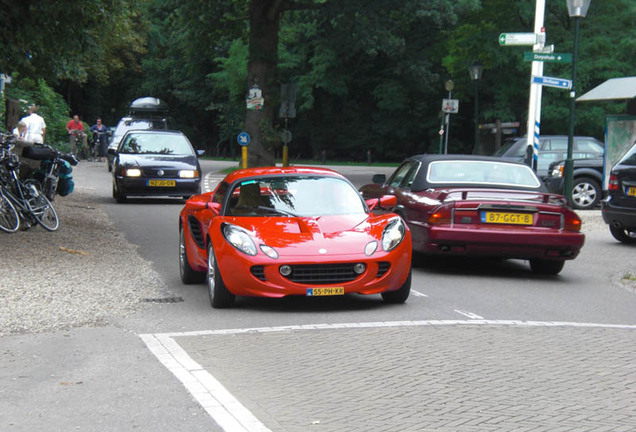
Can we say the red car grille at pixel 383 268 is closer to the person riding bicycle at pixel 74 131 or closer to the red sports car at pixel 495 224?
the red sports car at pixel 495 224

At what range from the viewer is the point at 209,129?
7388cm

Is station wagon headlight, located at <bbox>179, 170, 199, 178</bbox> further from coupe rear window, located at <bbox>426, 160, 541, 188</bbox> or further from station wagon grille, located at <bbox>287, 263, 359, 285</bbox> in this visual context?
station wagon grille, located at <bbox>287, 263, 359, 285</bbox>

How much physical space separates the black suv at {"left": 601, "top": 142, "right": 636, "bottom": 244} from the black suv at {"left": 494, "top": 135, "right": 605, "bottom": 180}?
885cm

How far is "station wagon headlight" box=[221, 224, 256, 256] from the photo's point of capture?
8.33 metres

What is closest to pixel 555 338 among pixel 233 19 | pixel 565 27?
pixel 233 19

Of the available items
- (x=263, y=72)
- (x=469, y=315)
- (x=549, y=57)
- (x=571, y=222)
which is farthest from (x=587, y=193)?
(x=263, y=72)

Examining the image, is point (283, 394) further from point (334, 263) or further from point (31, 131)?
point (31, 131)

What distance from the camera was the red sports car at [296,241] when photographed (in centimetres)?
828

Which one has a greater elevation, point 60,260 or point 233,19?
point 233,19

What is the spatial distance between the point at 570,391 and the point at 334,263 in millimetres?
2984

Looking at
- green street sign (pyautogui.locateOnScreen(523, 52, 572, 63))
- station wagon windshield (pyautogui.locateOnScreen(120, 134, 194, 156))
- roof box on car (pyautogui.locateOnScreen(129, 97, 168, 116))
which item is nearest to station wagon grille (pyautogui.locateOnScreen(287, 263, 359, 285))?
green street sign (pyautogui.locateOnScreen(523, 52, 572, 63))

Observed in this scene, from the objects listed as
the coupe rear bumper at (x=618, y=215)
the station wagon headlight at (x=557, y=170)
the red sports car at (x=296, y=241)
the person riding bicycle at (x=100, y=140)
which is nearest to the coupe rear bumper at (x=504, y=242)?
the red sports car at (x=296, y=241)

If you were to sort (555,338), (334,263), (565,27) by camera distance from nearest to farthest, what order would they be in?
1. (555,338)
2. (334,263)
3. (565,27)

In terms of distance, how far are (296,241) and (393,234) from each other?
97 centimetres
